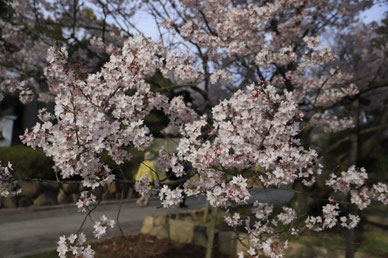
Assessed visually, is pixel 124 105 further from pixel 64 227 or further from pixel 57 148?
pixel 64 227

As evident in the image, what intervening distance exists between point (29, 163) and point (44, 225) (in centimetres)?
354

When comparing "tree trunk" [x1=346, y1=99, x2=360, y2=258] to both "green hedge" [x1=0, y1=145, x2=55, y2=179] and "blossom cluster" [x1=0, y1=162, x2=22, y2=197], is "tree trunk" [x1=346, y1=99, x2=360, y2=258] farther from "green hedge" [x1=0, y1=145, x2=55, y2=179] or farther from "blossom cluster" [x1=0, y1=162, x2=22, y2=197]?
"green hedge" [x1=0, y1=145, x2=55, y2=179]

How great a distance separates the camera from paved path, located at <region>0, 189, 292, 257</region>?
6.30m

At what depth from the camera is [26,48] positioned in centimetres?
1149

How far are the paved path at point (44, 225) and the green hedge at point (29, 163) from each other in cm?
141

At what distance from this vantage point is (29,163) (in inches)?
428

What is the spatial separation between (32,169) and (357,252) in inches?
400

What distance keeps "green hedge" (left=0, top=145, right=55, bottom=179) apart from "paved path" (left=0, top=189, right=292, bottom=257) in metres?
1.41

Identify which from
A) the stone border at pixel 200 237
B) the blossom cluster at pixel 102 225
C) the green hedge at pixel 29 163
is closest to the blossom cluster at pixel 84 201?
the blossom cluster at pixel 102 225

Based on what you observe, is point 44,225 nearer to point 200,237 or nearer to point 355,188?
point 200,237

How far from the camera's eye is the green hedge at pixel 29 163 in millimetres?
10727

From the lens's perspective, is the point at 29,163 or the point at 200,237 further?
the point at 29,163

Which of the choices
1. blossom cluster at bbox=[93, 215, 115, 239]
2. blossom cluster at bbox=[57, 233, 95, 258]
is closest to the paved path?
blossom cluster at bbox=[93, 215, 115, 239]

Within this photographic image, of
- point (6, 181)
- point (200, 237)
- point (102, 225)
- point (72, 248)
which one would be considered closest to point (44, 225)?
point (200, 237)
